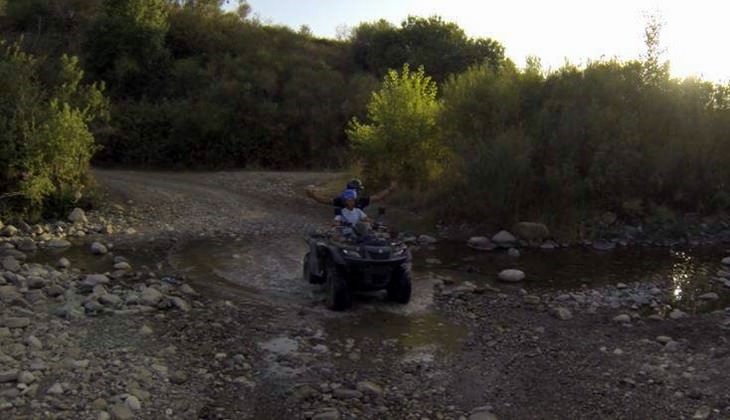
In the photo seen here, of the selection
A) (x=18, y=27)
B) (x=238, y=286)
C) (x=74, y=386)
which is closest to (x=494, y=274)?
(x=238, y=286)

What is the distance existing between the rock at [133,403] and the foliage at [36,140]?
10.7 meters

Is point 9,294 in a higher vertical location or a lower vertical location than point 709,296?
higher

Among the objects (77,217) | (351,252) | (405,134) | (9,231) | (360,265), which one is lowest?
(9,231)

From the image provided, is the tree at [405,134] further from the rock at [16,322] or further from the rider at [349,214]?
the rock at [16,322]

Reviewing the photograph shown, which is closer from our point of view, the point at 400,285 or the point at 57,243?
the point at 400,285

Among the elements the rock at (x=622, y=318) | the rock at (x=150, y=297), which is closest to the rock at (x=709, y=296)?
the rock at (x=622, y=318)

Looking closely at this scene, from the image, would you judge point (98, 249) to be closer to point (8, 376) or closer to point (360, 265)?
point (360, 265)

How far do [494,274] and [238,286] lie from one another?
497 centimetres

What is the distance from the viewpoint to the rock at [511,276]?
43.8 ft

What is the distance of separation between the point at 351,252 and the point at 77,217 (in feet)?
30.1

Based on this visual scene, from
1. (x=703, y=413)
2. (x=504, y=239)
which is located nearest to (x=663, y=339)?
(x=703, y=413)

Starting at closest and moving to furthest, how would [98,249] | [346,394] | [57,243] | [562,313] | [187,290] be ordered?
[346,394], [562,313], [187,290], [98,249], [57,243]

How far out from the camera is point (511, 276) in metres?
13.4

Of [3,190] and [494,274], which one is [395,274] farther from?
[3,190]
